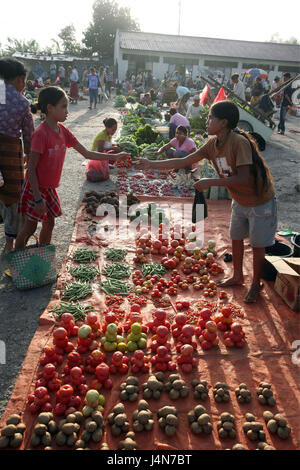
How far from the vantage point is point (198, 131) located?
38.4ft

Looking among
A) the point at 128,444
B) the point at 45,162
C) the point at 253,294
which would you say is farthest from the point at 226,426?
the point at 45,162

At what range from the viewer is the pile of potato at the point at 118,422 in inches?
86.8

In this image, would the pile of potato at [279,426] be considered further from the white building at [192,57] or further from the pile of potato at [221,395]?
the white building at [192,57]

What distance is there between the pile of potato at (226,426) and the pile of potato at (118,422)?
0.61 metres

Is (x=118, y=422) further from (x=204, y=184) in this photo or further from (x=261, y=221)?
(x=261, y=221)

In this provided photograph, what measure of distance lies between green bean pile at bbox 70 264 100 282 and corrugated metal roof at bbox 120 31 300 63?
32.1 meters

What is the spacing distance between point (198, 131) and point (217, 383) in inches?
405

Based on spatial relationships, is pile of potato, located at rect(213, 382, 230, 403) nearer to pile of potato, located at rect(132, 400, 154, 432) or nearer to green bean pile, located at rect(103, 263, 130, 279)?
pile of potato, located at rect(132, 400, 154, 432)

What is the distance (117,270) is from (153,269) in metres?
0.44

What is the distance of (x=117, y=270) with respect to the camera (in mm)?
4223

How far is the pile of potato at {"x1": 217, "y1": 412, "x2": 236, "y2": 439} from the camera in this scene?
2.24 meters

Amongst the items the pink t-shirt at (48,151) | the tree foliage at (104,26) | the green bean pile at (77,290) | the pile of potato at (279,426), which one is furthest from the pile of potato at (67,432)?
the tree foliage at (104,26)
